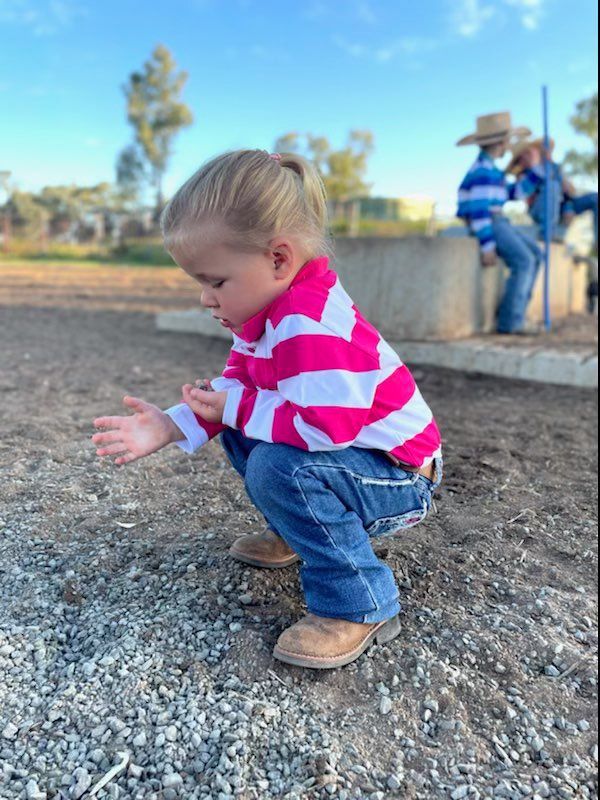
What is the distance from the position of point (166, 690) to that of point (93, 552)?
65 cm

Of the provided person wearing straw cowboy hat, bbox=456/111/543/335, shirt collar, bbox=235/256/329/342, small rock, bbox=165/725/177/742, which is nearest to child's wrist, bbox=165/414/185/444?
shirt collar, bbox=235/256/329/342

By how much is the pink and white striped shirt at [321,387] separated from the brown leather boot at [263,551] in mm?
374

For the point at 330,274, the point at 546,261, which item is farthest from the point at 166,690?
the point at 546,261

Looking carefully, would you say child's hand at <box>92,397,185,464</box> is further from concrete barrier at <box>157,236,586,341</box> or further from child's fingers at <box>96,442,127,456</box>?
concrete barrier at <box>157,236,586,341</box>

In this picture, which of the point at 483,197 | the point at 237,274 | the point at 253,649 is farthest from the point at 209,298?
the point at 483,197

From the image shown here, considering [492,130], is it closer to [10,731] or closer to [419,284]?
[419,284]

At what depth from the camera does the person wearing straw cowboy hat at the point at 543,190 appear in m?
6.45

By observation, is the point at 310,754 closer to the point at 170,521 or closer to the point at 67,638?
the point at 67,638

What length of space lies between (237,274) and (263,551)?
801mm

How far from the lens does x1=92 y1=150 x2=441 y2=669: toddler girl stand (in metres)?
1.49

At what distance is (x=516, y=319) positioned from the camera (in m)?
5.80

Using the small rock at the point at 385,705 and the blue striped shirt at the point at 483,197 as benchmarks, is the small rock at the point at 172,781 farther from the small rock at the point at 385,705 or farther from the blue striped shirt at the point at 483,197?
the blue striped shirt at the point at 483,197

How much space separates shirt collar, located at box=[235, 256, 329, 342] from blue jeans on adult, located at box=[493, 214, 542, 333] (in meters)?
4.33

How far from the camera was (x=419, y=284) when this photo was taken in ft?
17.3
